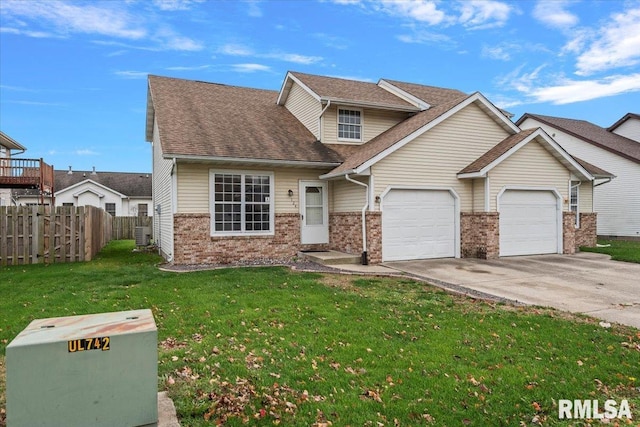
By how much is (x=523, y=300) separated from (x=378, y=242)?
537 centimetres

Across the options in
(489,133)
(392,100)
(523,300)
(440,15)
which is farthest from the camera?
(392,100)

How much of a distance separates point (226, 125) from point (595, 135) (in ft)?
79.9

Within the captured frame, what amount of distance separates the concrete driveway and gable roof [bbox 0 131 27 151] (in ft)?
86.6

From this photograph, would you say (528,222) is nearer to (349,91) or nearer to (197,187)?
(349,91)

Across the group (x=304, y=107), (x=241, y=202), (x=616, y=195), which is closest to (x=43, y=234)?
(x=241, y=202)

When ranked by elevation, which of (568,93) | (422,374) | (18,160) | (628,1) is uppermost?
(568,93)

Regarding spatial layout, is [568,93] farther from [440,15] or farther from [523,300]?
[523,300]

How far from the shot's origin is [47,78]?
75.7 ft

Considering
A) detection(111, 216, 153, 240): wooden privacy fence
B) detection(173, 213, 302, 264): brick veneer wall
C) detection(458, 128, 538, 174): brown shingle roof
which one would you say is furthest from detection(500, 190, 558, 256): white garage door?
detection(111, 216, 153, 240): wooden privacy fence

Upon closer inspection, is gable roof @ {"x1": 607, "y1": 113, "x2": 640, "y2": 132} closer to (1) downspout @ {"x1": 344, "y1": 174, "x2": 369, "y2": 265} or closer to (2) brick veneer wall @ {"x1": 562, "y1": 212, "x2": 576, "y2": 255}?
(2) brick veneer wall @ {"x1": 562, "y1": 212, "x2": 576, "y2": 255}

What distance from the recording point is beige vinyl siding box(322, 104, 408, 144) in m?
15.6

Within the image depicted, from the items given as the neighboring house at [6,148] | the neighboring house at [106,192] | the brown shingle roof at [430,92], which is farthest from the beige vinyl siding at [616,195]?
the neighboring house at [106,192]

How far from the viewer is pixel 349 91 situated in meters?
16.5

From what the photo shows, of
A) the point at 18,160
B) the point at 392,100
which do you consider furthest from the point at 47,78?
the point at 392,100
